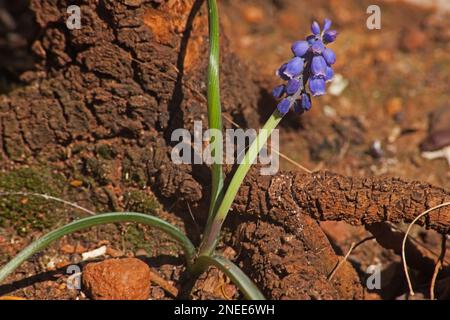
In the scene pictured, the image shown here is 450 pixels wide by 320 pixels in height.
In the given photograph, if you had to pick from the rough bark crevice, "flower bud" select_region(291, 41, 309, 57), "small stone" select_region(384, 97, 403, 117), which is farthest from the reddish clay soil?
"small stone" select_region(384, 97, 403, 117)

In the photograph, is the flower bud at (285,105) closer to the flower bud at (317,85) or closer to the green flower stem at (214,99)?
the flower bud at (317,85)

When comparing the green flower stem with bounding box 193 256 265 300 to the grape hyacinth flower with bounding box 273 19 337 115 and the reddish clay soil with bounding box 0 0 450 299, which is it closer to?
the reddish clay soil with bounding box 0 0 450 299

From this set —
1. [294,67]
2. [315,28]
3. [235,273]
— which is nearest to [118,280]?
[235,273]

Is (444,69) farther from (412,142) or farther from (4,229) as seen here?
(4,229)

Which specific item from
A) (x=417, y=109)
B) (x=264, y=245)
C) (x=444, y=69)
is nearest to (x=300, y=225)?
(x=264, y=245)

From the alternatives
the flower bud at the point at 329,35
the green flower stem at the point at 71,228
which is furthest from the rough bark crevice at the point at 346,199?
the flower bud at the point at 329,35

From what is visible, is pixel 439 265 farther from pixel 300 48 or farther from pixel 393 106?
pixel 393 106
